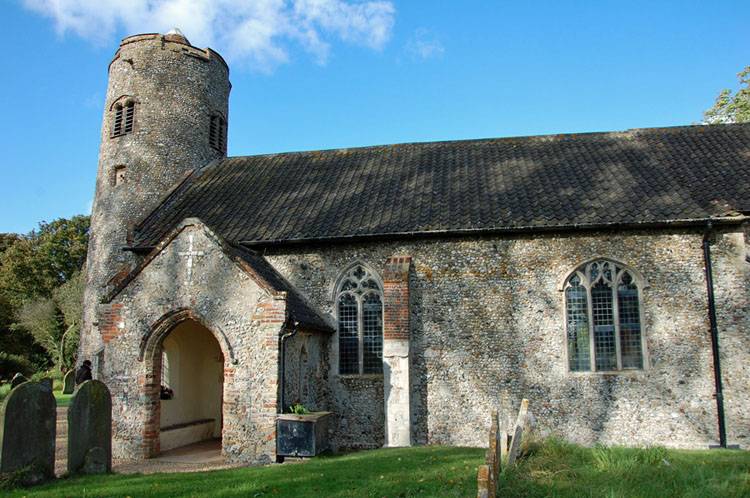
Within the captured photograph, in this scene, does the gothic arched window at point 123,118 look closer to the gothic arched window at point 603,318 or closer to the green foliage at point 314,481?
the green foliage at point 314,481

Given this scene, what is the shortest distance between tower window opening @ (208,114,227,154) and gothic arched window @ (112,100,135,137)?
8.94ft

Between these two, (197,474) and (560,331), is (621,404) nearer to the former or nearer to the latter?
(560,331)

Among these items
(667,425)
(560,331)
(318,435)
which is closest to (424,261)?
(560,331)

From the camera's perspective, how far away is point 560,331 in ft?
46.7

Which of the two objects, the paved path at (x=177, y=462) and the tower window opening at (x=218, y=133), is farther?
the tower window opening at (x=218, y=133)

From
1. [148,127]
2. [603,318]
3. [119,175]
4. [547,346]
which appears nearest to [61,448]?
[119,175]

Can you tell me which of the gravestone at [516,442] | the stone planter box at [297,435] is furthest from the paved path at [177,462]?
the gravestone at [516,442]

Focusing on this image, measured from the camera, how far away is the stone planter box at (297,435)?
12.1 m

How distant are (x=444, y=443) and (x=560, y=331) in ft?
12.9

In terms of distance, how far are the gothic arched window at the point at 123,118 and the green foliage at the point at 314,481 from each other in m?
13.7

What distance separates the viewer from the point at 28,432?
32.2 feet

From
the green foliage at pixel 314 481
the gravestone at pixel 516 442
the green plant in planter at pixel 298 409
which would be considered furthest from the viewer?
the green plant in planter at pixel 298 409

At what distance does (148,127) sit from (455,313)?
1293 cm

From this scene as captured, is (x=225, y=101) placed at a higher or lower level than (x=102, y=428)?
higher
